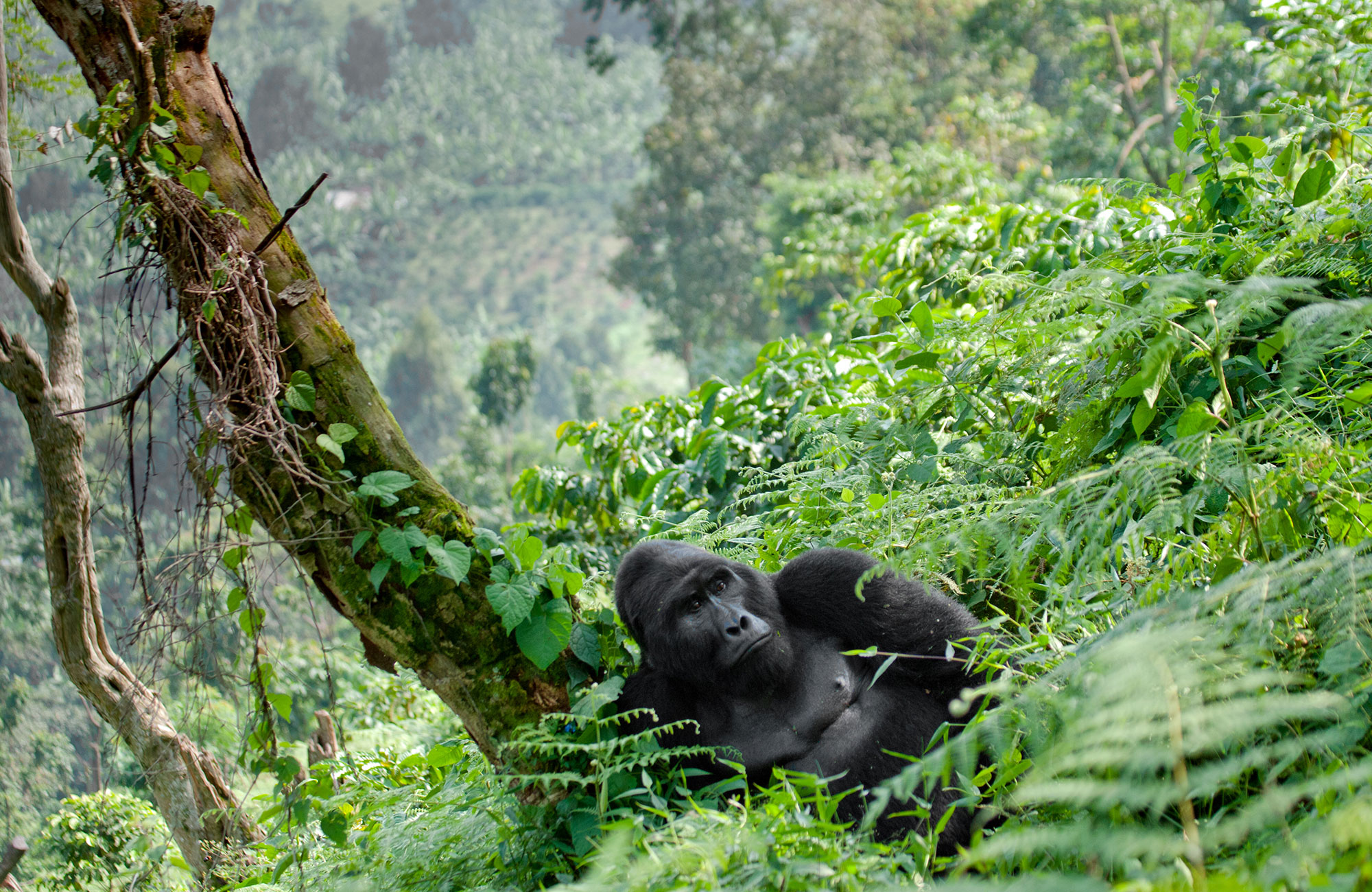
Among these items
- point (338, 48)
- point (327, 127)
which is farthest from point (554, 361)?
point (338, 48)

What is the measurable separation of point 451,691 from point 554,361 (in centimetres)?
4901

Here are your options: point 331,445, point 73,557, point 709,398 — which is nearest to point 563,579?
point 331,445

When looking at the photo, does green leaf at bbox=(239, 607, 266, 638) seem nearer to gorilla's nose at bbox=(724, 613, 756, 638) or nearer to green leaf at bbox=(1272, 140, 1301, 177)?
gorilla's nose at bbox=(724, 613, 756, 638)

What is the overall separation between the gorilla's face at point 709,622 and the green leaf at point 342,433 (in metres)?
0.79

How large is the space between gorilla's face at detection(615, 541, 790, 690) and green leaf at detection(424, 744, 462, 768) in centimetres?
61

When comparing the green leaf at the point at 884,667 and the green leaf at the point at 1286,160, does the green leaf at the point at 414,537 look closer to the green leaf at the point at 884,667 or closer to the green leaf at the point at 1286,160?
the green leaf at the point at 884,667

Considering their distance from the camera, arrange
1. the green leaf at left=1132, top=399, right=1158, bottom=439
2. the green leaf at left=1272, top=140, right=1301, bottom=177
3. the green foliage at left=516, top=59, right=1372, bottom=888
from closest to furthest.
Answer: the green foliage at left=516, top=59, right=1372, bottom=888 < the green leaf at left=1132, top=399, right=1158, bottom=439 < the green leaf at left=1272, top=140, right=1301, bottom=177

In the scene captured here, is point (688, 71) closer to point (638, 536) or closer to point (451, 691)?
point (638, 536)

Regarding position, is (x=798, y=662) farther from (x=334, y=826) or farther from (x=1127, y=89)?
(x=1127, y=89)

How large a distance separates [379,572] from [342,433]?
0.32 m

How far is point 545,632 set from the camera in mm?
2086

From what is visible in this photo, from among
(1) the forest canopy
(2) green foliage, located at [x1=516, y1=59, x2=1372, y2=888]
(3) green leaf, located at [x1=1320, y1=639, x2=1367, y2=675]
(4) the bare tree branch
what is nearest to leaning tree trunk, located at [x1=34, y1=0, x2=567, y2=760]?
(1) the forest canopy

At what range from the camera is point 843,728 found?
90.7 inches

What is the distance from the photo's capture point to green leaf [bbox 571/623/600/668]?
2.20m
